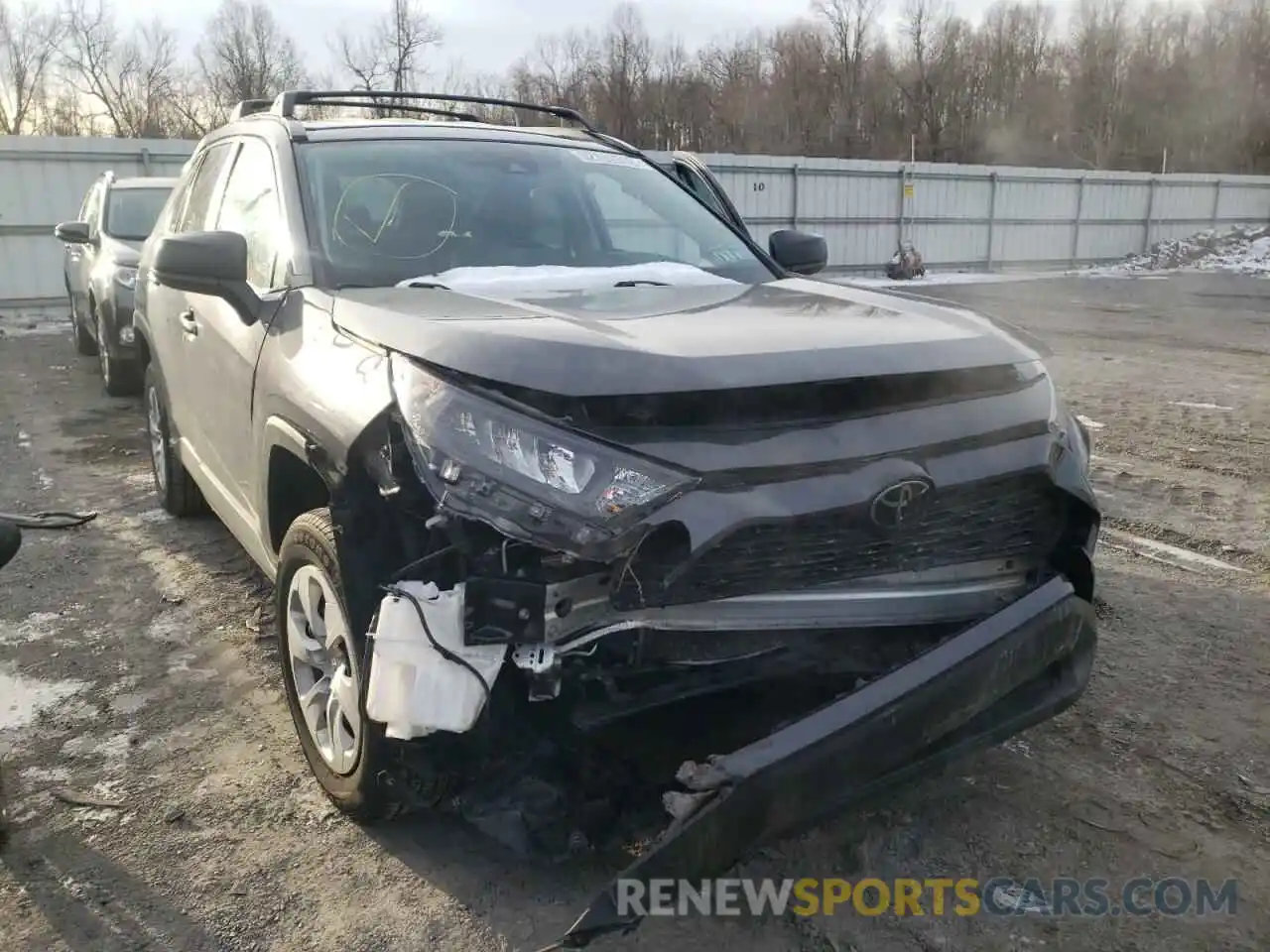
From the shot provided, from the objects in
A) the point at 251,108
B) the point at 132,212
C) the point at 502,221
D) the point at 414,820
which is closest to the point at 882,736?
the point at 414,820

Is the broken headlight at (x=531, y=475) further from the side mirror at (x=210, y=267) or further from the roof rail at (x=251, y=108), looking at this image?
the roof rail at (x=251, y=108)

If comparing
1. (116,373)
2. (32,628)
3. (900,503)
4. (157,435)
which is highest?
(900,503)

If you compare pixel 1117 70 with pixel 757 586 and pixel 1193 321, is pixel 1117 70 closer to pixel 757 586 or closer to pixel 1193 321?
pixel 1193 321

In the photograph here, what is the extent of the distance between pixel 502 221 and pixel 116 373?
6355 mm

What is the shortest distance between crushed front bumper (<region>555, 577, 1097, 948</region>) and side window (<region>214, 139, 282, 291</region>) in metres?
2.10

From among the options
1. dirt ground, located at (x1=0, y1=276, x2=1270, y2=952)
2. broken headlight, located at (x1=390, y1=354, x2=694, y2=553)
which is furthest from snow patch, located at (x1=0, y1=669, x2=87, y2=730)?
broken headlight, located at (x1=390, y1=354, x2=694, y2=553)

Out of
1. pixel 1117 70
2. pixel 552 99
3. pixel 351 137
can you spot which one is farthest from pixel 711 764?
pixel 1117 70

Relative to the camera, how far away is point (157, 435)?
5078 millimetres

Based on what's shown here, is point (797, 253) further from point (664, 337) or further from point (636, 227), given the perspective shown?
point (664, 337)

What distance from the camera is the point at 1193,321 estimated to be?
14836 millimetres

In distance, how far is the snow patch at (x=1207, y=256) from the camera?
26.5m

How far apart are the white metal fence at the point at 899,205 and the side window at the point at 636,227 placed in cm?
1453

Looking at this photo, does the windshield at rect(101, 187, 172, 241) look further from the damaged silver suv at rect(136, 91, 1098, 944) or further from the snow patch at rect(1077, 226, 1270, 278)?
the snow patch at rect(1077, 226, 1270, 278)

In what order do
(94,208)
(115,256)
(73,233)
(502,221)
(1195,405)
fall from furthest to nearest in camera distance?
1. (94,208)
2. (73,233)
3. (115,256)
4. (1195,405)
5. (502,221)
